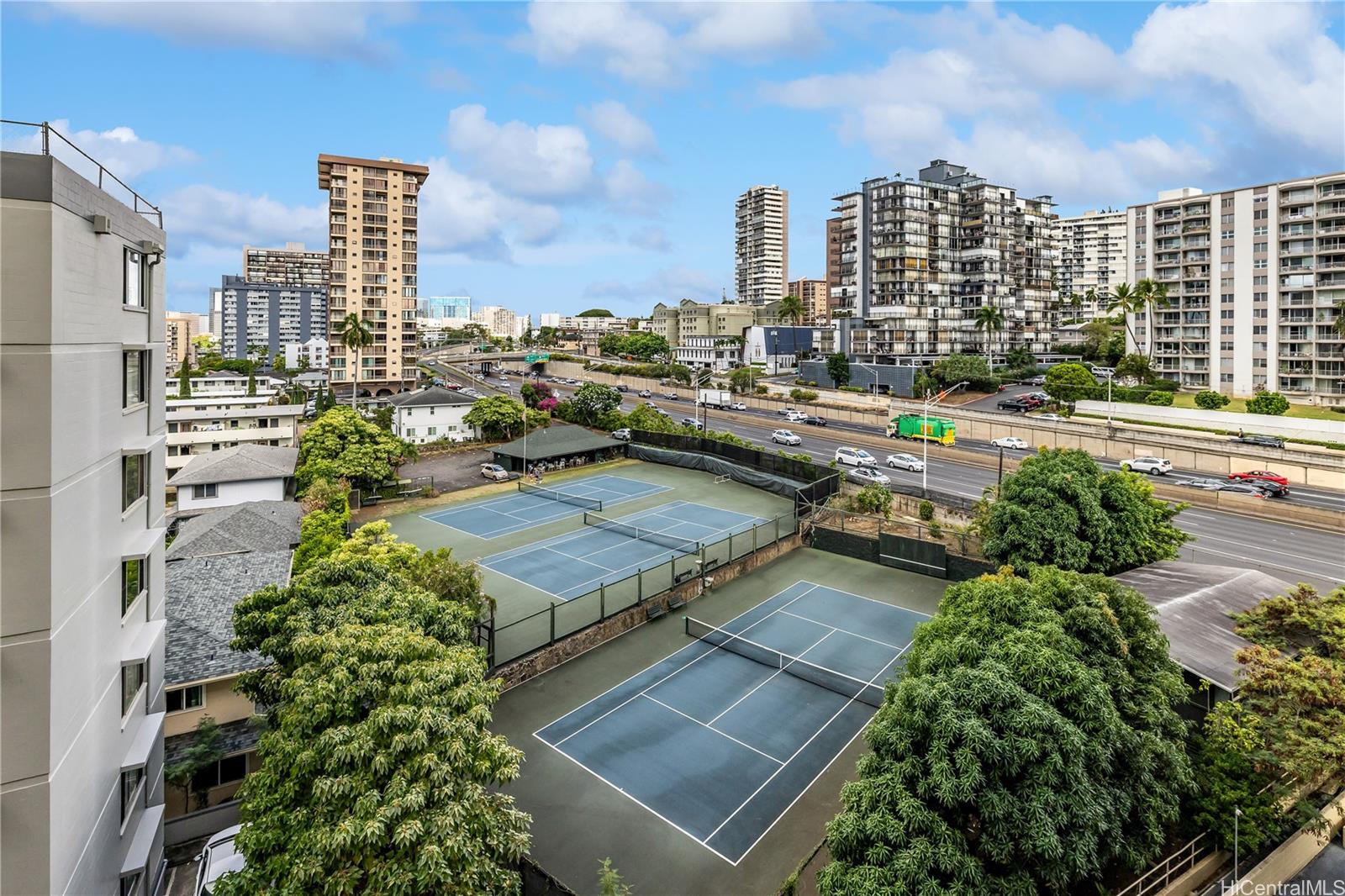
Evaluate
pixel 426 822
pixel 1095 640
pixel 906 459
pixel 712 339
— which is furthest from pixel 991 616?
pixel 712 339

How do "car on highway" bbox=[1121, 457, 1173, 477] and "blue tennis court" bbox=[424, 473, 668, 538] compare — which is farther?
"car on highway" bbox=[1121, 457, 1173, 477]

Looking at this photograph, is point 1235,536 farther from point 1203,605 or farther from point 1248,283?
point 1248,283

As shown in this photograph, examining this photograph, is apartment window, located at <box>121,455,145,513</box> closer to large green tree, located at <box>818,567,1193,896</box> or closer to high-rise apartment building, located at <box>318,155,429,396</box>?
large green tree, located at <box>818,567,1193,896</box>

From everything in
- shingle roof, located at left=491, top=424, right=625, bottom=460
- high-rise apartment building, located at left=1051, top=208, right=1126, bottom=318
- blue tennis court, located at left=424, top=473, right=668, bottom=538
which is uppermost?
high-rise apartment building, located at left=1051, top=208, right=1126, bottom=318

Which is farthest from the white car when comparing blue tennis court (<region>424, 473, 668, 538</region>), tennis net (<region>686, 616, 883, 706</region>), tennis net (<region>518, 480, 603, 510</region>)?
tennis net (<region>686, 616, 883, 706</region>)

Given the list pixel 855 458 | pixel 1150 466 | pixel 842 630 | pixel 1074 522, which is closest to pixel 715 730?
pixel 842 630

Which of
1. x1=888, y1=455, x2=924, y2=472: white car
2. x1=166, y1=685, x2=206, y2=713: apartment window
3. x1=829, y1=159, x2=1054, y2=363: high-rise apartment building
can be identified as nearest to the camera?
x1=166, y1=685, x2=206, y2=713: apartment window
